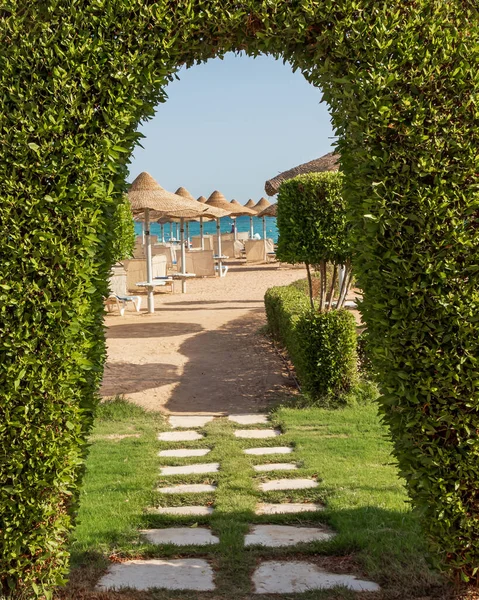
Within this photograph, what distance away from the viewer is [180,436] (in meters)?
7.66

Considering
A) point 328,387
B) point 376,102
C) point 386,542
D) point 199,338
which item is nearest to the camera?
point 376,102

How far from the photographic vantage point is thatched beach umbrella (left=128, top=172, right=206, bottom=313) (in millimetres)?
17484

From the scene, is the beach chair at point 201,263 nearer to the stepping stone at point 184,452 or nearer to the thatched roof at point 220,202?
the thatched roof at point 220,202

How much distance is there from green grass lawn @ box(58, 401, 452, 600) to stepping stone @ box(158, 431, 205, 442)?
0.11 meters

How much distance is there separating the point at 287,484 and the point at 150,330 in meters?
8.92

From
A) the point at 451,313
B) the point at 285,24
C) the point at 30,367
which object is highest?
the point at 285,24

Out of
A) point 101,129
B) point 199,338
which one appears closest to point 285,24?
point 101,129

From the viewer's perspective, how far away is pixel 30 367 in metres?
3.45

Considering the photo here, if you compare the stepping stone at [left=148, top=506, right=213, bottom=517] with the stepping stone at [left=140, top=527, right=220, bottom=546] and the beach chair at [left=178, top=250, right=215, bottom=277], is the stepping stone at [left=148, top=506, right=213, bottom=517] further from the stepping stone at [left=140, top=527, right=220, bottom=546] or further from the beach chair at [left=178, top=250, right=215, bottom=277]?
the beach chair at [left=178, top=250, right=215, bottom=277]

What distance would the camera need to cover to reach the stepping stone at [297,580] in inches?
157

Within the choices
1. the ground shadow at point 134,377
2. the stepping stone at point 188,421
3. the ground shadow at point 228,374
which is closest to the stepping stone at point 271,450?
the stepping stone at point 188,421

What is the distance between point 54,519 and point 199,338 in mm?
9848

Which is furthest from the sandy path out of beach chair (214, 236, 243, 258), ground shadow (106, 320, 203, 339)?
beach chair (214, 236, 243, 258)

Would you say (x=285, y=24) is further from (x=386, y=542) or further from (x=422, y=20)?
(x=386, y=542)
